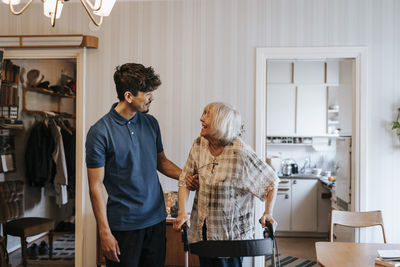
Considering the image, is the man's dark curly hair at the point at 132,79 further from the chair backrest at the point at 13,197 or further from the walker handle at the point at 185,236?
the chair backrest at the point at 13,197

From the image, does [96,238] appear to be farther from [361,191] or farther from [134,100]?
[361,191]

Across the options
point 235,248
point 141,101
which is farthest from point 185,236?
point 141,101

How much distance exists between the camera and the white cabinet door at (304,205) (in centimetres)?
538

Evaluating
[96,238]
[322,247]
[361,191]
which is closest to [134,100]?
[322,247]

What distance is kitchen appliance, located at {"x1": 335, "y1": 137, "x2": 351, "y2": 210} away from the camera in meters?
3.71

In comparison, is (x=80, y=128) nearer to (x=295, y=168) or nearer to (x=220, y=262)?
(x=220, y=262)

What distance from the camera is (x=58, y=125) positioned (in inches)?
205

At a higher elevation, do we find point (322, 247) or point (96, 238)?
point (322, 247)

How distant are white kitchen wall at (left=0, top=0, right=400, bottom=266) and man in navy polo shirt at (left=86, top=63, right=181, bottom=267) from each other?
1534 mm

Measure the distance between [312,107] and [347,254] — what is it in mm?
3951

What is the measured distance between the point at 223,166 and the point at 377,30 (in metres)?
2.34

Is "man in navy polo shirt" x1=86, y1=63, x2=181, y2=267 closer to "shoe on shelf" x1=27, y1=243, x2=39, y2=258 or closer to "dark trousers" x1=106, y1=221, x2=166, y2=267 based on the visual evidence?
"dark trousers" x1=106, y1=221, x2=166, y2=267

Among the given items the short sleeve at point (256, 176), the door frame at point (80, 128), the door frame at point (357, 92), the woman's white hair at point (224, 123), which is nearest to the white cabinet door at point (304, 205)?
the door frame at point (357, 92)

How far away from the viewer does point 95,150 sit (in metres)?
1.95
